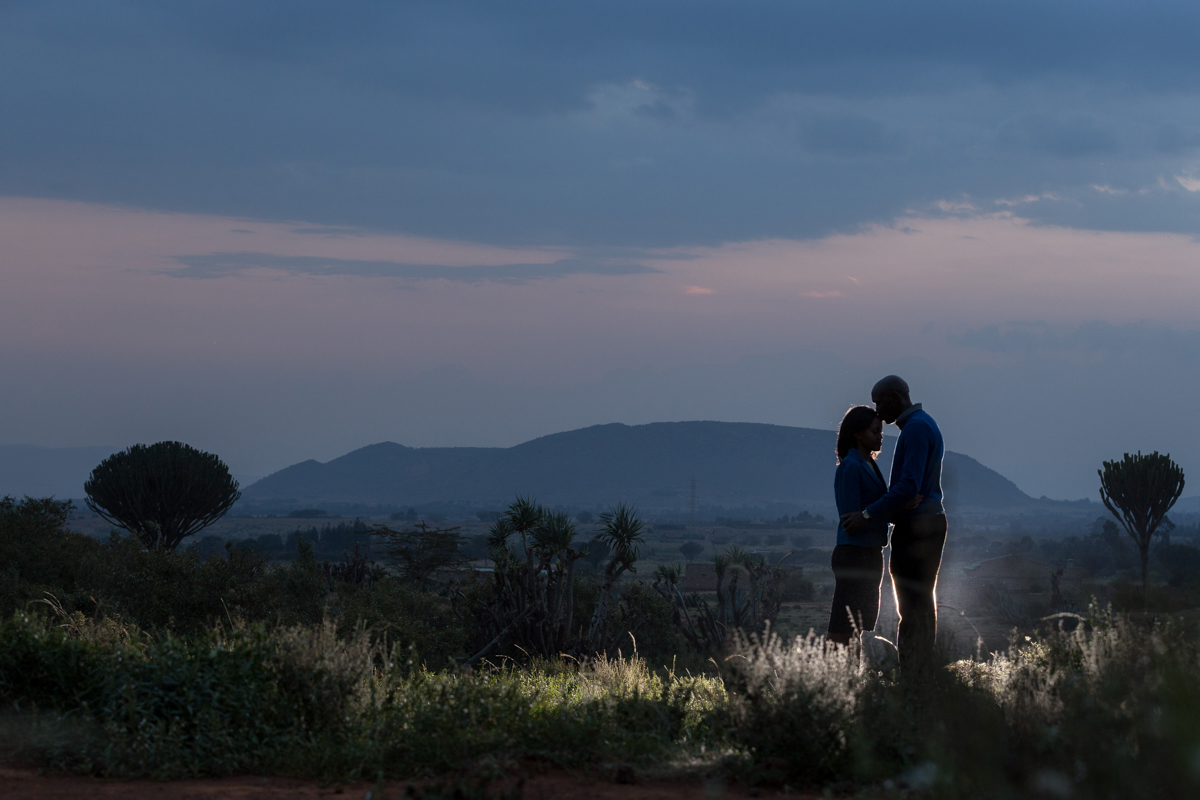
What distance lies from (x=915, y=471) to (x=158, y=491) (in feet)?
93.8

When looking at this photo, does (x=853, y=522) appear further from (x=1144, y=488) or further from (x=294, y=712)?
(x=1144, y=488)

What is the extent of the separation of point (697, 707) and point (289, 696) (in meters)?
2.44

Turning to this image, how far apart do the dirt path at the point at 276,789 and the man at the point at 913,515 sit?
199 cm

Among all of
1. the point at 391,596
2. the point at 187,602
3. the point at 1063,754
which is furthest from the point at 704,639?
the point at 1063,754

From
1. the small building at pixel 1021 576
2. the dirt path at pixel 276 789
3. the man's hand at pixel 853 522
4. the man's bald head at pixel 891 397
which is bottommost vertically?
the small building at pixel 1021 576

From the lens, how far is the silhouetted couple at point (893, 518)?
6121mm

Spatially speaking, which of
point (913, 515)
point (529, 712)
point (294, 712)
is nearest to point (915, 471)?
point (913, 515)

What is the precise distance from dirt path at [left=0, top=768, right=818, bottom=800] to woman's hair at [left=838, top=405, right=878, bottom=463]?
2.50m

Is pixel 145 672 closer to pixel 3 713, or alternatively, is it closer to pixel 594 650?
pixel 3 713

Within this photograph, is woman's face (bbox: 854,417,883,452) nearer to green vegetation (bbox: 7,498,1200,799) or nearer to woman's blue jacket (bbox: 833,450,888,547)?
woman's blue jacket (bbox: 833,450,888,547)

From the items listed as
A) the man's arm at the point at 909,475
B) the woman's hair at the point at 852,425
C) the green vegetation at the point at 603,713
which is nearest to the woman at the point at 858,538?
the woman's hair at the point at 852,425

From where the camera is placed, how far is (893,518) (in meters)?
6.29

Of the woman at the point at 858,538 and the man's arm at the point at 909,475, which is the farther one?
the woman at the point at 858,538

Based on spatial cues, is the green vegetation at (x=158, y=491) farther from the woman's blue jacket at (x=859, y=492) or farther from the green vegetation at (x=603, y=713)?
the woman's blue jacket at (x=859, y=492)
